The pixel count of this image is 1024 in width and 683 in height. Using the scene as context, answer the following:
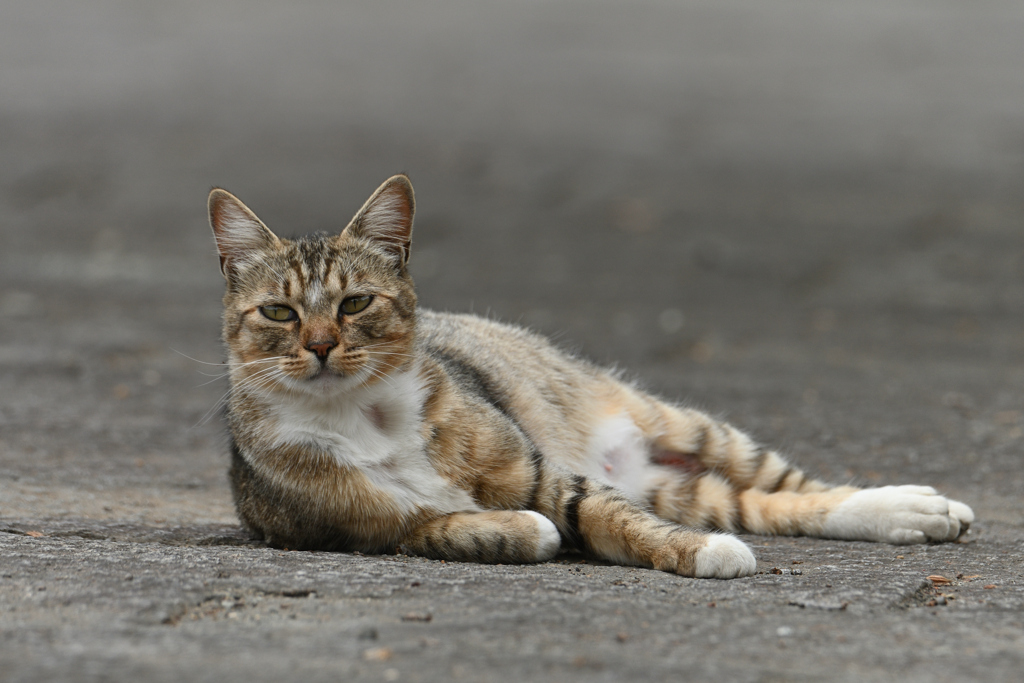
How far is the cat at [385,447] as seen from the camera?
3.85 m

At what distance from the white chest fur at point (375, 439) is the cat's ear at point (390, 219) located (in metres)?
0.66

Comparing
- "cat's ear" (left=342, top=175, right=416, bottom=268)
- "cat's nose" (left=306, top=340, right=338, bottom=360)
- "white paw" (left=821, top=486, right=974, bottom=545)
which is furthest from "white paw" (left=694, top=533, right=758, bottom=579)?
"cat's ear" (left=342, top=175, right=416, bottom=268)

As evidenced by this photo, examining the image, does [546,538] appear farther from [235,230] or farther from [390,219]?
[235,230]

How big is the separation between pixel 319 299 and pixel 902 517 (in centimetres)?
278

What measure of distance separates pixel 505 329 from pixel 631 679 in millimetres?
3399

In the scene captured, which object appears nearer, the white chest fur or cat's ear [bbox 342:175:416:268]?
the white chest fur

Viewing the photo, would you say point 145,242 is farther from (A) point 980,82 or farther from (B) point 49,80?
(A) point 980,82

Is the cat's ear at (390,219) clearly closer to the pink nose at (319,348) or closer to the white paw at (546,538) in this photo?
the pink nose at (319,348)

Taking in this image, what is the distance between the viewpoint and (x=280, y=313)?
4000 millimetres

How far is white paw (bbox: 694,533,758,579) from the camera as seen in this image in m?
3.65

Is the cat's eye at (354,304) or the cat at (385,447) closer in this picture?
the cat at (385,447)

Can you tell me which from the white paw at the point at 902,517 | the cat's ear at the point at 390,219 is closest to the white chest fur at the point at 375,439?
the cat's ear at the point at 390,219

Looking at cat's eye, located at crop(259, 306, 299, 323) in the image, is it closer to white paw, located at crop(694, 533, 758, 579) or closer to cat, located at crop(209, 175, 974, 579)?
cat, located at crop(209, 175, 974, 579)

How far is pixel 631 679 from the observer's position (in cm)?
255
